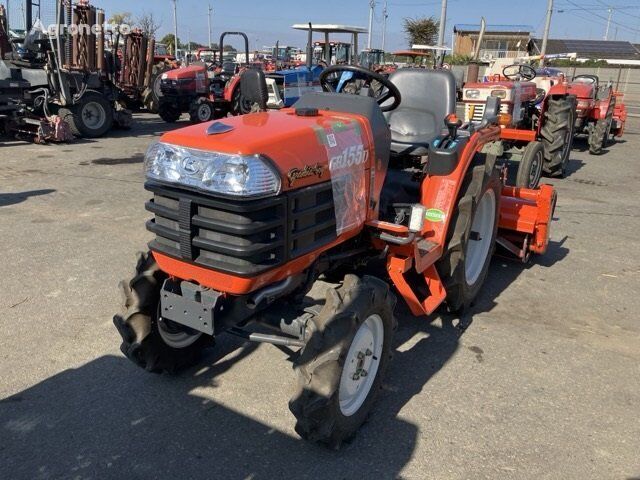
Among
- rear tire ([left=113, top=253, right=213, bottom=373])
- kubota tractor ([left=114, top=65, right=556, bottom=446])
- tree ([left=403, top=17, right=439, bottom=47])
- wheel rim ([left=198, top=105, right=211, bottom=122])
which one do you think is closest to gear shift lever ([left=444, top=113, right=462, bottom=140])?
kubota tractor ([left=114, top=65, right=556, bottom=446])

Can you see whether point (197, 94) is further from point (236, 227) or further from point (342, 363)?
point (342, 363)

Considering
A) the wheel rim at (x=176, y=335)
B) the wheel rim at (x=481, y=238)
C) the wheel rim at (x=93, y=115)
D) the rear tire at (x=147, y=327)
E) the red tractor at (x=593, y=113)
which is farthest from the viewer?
the wheel rim at (x=93, y=115)

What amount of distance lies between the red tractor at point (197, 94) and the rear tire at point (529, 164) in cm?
838

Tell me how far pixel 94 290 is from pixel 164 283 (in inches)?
65.5

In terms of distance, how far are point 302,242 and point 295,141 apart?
17.0 inches

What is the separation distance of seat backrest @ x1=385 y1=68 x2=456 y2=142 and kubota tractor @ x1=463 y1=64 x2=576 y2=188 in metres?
2.86

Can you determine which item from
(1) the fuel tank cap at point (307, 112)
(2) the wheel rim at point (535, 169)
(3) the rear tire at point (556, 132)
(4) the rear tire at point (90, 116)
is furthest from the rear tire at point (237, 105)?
(1) the fuel tank cap at point (307, 112)

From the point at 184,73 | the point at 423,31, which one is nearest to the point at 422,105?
the point at 184,73

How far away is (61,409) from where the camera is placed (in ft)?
8.84

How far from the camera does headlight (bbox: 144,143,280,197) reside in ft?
6.91

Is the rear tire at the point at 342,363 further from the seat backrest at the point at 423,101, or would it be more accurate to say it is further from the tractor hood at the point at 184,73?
the tractor hood at the point at 184,73

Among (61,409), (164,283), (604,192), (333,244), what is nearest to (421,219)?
(333,244)

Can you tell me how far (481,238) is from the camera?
4055 mm

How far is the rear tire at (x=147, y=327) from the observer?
2.68 meters
